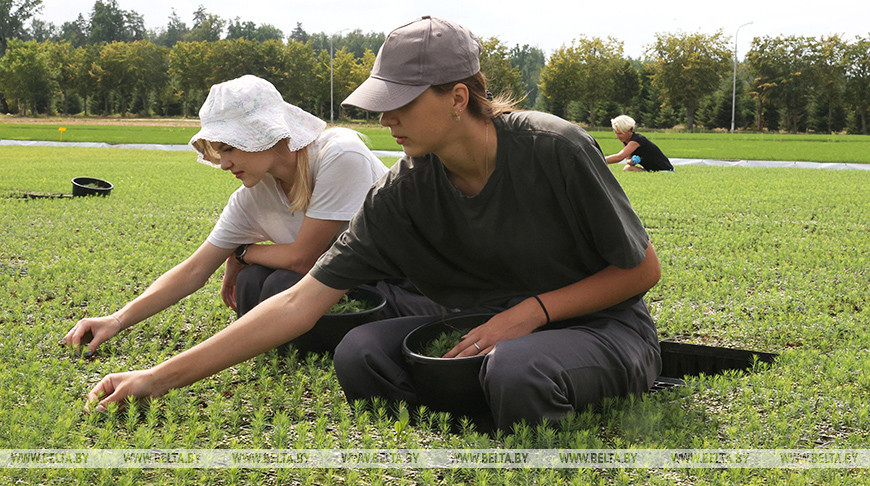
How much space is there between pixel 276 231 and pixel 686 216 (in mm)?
6666

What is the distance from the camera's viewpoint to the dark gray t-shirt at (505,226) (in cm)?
281

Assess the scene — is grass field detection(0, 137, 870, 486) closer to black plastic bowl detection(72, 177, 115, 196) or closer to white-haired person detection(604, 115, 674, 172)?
black plastic bowl detection(72, 177, 115, 196)

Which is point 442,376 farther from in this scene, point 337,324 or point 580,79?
point 580,79

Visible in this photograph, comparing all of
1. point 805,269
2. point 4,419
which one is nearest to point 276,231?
point 4,419

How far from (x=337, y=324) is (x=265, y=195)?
742 mm

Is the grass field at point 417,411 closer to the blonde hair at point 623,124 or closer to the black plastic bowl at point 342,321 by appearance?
the black plastic bowl at point 342,321

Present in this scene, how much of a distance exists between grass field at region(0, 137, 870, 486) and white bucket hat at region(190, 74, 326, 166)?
1.05 meters

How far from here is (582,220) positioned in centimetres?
288

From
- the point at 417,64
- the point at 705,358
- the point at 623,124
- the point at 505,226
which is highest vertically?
the point at 417,64

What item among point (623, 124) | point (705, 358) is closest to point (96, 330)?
point (705, 358)

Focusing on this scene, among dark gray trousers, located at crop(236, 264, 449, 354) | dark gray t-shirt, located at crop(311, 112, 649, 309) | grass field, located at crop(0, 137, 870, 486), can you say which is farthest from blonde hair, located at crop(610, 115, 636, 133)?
dark gray t-shirt, located at crop(311, 112, 649, 309)

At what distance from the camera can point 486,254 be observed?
3.05 meters

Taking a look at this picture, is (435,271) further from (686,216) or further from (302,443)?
(686,216)

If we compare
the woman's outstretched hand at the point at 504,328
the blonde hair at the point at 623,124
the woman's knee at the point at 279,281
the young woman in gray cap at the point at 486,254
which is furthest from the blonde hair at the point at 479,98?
the blonde hair at the point at 623,124
